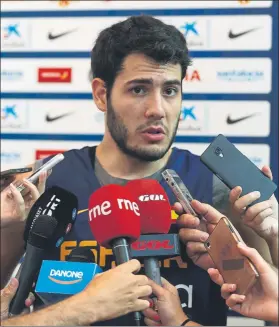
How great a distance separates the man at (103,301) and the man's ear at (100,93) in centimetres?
58

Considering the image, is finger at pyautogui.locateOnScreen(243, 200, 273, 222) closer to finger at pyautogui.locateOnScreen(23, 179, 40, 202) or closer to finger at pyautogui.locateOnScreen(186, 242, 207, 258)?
finger at pyautogui.locateOnScreen(186, 242, 207, 258)

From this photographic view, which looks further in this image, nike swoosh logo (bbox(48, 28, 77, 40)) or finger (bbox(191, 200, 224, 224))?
nike swoosh logo (bbox(48, 28, 77, 40))

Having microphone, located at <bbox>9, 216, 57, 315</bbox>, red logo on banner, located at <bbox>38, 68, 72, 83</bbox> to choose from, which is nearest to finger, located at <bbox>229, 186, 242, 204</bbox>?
microphone, located at <bbox>9, 216, 57, 315</bbox>

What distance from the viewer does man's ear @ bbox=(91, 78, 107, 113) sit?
127 centimetres

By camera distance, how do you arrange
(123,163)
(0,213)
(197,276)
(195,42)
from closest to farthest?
(0,213), (197,276), (123,163), (195,42)

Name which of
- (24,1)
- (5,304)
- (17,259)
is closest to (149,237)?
(5,304)

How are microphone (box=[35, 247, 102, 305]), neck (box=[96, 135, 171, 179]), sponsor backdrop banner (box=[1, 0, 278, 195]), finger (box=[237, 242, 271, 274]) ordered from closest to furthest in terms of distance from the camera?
finger (box=[237, 242, 271, 274]) → microphone (box=[35, 247, 102, 305]) → neck (box=[96, 135, 171, 179]) → sponsor backdrop banner (box=[1, 0, 278, 195])

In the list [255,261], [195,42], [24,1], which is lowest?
[255,261]

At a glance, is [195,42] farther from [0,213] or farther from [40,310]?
[40,310]

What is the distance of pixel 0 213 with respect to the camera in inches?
37.4

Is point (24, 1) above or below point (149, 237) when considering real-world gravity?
above

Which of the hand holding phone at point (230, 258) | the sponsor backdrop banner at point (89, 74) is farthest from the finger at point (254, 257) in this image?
the sponsor backdrop banner at point (89, 74)

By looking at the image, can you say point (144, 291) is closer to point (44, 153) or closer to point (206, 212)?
point (206, 212)

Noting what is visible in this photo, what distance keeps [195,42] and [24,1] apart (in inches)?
25.6
